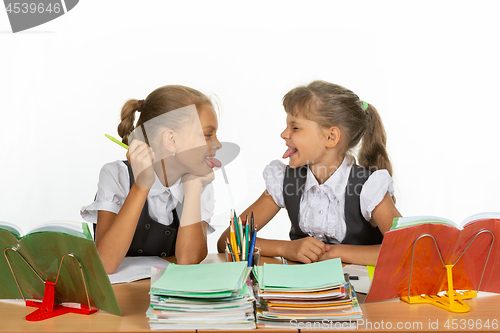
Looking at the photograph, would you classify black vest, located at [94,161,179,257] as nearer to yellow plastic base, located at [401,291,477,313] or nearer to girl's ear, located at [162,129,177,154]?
girl's ear, located at [162,129,177,154]

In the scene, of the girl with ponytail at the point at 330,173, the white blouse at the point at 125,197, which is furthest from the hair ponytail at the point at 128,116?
the girl with ponytail at the point at 330,173

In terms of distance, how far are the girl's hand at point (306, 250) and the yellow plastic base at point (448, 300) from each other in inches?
12.2

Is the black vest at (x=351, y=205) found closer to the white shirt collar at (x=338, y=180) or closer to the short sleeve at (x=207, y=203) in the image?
the white shirt collar at (x=338, y=180)

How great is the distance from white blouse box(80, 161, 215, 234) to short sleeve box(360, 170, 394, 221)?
0.47 metres

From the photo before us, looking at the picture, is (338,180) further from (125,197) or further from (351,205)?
(125,197)

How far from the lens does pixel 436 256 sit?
0.93 meters

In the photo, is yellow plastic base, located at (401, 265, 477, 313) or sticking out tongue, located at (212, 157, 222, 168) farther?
sticking out tongue, located at (212, 157, 222, 168)

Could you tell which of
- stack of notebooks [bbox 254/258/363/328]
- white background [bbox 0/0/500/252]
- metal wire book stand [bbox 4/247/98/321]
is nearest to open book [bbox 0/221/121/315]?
metal wire book stand [bbox 4/247/98/321]

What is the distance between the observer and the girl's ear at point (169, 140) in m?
1.32

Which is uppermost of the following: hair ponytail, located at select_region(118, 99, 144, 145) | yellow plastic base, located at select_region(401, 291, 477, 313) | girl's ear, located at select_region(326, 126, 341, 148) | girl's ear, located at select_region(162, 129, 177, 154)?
hair ponytail, located at select_region(118, 99, 144, 145)

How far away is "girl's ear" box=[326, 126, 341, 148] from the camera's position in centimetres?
146

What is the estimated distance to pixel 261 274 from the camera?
36.2 inches

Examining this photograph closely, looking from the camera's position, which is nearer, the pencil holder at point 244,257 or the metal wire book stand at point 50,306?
the metal wire book stand at point 50,306

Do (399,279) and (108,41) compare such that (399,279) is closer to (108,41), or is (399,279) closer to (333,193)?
(333,193)
